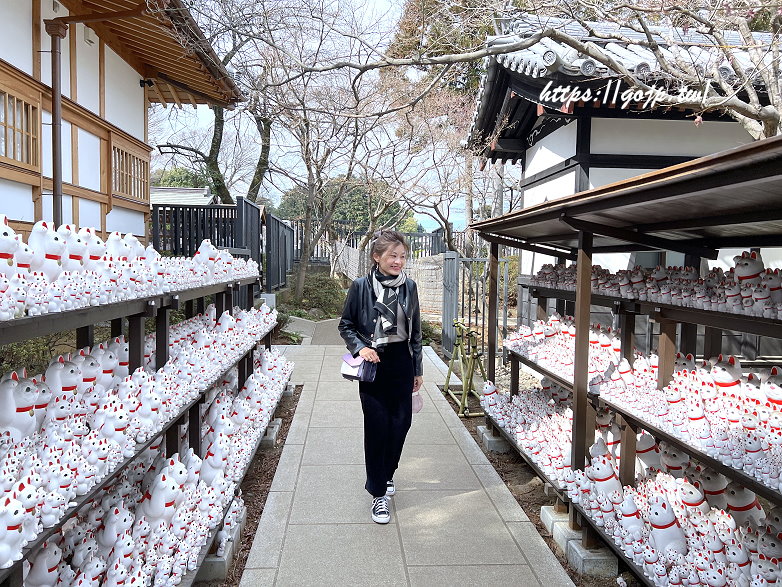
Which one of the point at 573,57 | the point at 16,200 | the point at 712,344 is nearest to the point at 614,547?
the point at 712,344

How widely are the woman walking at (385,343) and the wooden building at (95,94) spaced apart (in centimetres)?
340

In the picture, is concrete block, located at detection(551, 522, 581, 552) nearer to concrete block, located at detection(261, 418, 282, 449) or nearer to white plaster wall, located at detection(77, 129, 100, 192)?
concrete block, located at detection(261, 418, 282, 449)

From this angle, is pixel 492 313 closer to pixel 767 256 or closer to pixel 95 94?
pixel 767 256

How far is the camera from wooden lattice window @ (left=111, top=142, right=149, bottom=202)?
774 centimetres

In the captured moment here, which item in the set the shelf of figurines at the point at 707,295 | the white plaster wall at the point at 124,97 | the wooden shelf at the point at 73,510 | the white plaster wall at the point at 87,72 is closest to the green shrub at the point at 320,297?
the white plaster wall at the point at 124,97

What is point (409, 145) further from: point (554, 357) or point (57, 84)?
point (554, 357)

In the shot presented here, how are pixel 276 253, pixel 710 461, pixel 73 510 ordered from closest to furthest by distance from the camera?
pixel 73 510
pixel 710 461
pixel 276 253

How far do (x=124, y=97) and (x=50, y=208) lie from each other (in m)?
2.72

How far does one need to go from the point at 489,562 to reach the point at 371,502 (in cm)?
111

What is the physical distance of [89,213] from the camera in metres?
6.99

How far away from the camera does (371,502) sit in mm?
A: 4219

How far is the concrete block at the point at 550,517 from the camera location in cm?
379

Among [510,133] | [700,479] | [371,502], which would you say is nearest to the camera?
[700,479]

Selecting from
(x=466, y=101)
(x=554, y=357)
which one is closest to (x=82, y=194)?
(x=554, y=357)
